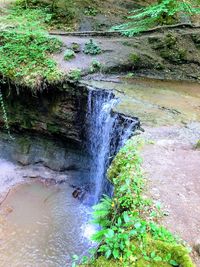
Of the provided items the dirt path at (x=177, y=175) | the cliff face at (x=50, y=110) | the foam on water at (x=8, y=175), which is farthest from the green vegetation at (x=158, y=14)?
the foam on water at (x=8, y=175)

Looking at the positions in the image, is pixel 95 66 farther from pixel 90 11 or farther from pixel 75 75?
pixel 90 11

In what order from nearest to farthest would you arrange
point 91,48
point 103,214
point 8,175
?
point 103,214 < point 8,175 < point 91,48

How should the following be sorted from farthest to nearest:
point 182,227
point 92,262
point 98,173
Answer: point 98,173 < point 182,227 < point 92,262

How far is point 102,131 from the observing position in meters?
8.30

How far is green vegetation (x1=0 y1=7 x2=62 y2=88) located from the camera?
895cm

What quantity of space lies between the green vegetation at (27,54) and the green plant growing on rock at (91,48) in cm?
82

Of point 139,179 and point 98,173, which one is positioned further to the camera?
point 98,173

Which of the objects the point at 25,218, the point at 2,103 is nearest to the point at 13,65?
→ the point at 2,103

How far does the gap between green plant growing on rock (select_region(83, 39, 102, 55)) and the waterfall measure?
7.23ft

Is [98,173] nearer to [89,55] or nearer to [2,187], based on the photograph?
[2,187]

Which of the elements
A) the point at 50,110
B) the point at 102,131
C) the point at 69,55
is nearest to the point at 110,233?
the point at 102,131

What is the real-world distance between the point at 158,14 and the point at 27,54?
13.7 ft

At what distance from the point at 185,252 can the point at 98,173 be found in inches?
213

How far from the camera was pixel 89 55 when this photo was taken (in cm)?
1019
